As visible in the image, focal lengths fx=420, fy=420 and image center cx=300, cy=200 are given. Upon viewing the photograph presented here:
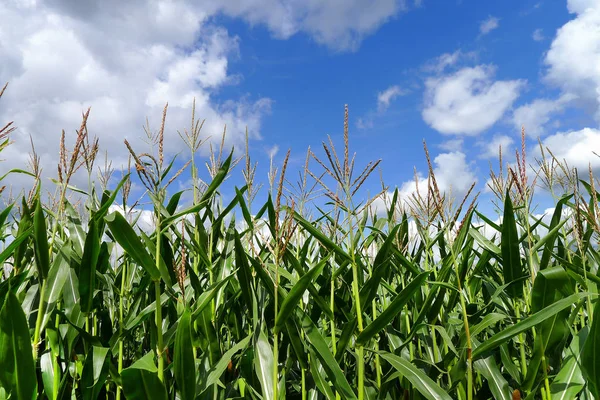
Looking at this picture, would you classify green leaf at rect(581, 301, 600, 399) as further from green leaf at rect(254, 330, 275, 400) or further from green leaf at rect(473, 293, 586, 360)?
green leaf at rect(254, 330, 275, 400)

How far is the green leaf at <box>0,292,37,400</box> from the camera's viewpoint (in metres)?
1.72

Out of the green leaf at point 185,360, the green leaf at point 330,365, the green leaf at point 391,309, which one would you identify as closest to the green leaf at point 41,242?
the green leaf at point 185,360

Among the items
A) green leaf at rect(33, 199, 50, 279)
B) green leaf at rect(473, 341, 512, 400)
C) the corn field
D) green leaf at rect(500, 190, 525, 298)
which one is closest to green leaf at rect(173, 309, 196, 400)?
the corn field

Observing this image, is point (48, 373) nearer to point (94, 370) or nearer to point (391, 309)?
point (94, 370)

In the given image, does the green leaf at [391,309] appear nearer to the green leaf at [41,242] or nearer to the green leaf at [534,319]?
the green leaf at [534,319]

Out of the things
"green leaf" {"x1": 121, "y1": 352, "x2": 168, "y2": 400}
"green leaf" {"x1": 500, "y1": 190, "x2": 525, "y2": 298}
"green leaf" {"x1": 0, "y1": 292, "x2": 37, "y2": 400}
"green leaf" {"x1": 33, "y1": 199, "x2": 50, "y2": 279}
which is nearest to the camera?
"green leaf" {"x1": 121, "y1": 352, "x2": 168, "y2": 400}

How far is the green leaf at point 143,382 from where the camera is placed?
161 centimetres

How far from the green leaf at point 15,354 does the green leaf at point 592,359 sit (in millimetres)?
2383

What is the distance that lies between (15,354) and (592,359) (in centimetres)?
251

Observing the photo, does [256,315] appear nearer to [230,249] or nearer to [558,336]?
[230,249]

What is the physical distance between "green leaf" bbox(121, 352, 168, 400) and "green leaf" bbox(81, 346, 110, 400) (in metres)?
0.44

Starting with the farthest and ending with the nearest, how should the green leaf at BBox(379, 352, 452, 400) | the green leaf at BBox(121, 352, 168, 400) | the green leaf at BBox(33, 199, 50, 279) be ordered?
1. the green leaf at BBox(33, 199, 50, 279)
2. the green leaf at BBox(379, 352, 452, 400)
3. the green leaf at BBox(121, 352, 168, 400)

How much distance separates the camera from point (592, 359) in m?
1.84

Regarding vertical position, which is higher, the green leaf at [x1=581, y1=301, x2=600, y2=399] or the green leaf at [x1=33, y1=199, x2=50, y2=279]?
the green leaf at [x1=33, y1=199, x2=50, y2=279]
